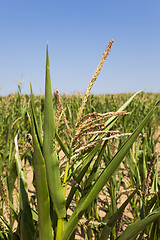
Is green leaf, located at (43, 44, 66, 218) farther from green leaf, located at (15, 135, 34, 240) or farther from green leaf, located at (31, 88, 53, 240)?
green leaf, located at (15, 135, 34, 240)

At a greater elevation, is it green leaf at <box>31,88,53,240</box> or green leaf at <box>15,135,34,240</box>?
green leaf at <box>31,88,53,240</box>

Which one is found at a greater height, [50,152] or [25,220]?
[50,152]

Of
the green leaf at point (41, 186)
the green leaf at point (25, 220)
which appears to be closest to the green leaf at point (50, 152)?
the green leaf at point (41, 186)

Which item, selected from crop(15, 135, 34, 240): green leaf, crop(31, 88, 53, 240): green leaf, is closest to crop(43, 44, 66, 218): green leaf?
crop(31, 88, 53, 240): green leaf

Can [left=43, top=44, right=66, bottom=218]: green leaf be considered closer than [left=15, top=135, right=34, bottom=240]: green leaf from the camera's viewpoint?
Yes

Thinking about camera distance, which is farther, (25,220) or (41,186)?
(25,220)

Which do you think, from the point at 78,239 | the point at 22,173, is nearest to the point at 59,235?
the point at 22,173

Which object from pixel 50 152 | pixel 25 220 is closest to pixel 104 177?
pixel 50 152

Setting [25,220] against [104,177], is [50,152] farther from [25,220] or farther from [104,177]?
[25,220]

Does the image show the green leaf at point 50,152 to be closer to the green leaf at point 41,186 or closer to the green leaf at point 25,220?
the green leaf at point 41,186

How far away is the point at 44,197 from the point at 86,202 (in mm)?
83

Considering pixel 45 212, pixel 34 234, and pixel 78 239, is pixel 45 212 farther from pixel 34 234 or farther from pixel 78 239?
pixel 78 239

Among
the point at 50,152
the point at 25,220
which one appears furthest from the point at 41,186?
the point at 25,220

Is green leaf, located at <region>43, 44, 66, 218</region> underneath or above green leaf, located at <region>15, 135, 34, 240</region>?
above
